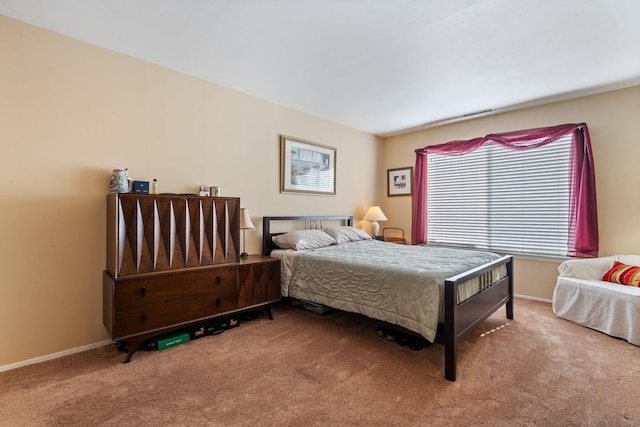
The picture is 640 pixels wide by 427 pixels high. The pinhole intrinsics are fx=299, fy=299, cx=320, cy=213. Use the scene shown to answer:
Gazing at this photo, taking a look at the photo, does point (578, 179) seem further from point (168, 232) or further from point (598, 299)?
point (168, 232)

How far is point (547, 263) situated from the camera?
12.8 feet

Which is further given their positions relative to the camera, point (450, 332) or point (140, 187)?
point (140, 187)

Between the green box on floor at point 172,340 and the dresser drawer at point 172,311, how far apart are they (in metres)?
0.17

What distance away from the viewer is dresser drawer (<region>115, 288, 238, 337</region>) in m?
2.30

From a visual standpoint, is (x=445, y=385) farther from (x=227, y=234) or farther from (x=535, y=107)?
(x=535, y=107)

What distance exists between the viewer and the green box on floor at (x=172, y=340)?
253 centimetres

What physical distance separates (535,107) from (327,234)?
3.27m

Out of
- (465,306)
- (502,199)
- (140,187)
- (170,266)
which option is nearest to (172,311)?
(170,266)

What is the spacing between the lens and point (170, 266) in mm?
2564

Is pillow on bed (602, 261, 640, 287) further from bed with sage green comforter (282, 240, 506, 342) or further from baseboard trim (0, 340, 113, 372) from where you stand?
baseboard trim (0, 340, 113, 372)

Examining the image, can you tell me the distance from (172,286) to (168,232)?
18.1 inches

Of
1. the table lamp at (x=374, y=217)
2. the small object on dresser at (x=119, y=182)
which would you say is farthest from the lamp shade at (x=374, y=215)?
the small object on dresser at (x=119, y=182)

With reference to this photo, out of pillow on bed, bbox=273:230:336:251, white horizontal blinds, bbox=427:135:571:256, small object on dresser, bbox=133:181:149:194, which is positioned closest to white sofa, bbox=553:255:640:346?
white horizontal blinds, bbox=427:135:571:256

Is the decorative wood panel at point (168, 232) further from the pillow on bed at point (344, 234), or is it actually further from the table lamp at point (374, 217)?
the table lamp at point (374, 217)
